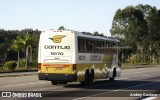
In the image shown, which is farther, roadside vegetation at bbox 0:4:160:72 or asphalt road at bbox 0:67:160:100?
roadside vegetation at bbox 0:4:160:72

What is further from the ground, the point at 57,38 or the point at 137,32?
the point at 137,32

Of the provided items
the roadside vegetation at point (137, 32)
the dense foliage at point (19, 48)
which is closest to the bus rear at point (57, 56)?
the dense foliage at point (19, 48)

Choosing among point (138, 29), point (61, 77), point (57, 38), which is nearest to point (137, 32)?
point (138, 29)

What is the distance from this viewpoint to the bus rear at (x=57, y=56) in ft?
78.5

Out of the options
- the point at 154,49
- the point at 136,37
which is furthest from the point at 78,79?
the point at 154,49

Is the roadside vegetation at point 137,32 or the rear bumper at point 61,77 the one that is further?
the roadside vegetation at point 137,32

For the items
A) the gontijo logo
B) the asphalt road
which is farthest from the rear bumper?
the gontijo logo

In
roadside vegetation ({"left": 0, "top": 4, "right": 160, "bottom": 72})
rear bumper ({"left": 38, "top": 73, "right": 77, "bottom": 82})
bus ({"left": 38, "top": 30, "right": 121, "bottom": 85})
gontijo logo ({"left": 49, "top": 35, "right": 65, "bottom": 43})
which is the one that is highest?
roadside vegetation ({"left": 0, "top": 4, "right": 160, "bottom": 72})

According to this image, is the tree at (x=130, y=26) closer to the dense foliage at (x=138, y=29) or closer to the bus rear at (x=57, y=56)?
the dense foliage at (x=138, y=29)

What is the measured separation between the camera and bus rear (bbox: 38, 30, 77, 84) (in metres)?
23.9

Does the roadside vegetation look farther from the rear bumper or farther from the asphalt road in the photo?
the rear bumper

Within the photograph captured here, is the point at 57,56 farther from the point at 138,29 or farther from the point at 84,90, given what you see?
the point at 138,29

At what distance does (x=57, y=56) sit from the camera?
24.4 m

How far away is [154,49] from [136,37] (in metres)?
10.0
